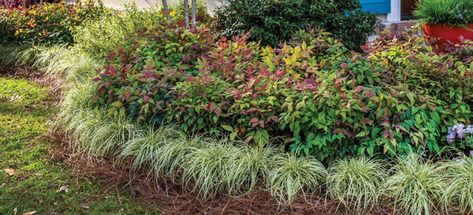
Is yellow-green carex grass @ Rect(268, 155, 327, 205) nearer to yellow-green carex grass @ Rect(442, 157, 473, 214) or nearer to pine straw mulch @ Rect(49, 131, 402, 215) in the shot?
pine straw mulch @ Rect(49, 131, 402, 215)

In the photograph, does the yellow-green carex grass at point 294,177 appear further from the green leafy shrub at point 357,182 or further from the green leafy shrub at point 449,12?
the green leafy shrub at point 449,12

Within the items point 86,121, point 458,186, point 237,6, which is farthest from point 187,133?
point 237,6

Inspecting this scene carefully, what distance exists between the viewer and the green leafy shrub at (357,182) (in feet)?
10.2

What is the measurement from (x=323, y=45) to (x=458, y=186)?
185 centimetres

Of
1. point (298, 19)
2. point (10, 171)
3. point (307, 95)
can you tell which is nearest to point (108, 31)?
point (298, 19)

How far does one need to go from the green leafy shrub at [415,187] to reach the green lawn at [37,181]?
161cm

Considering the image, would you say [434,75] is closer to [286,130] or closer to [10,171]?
[286,130]

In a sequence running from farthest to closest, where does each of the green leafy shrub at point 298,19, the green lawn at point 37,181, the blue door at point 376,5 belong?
1. the blue door at point 376,5
2. the green leafy shrub at point 298,19
3. the green lawn at point 37,181

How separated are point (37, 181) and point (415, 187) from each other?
8.65ft

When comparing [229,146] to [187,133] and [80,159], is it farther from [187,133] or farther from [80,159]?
[80,159]

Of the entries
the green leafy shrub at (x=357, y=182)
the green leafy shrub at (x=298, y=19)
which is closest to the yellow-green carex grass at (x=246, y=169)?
the green leafy shrub at (x=357, y=182)

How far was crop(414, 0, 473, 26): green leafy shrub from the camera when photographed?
17.0 feet

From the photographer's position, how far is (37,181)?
143 inches

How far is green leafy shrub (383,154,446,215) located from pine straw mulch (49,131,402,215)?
0.11 m
